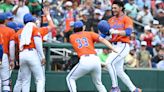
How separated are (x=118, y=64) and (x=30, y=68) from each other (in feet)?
6.51

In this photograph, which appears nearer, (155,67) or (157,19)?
(155,67)

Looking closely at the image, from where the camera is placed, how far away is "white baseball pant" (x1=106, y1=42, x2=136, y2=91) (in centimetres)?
1442

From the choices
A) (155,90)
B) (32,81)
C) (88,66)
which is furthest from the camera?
(155,90)

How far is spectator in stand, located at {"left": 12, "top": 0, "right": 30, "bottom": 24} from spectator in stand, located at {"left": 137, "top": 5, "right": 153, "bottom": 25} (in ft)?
19.6

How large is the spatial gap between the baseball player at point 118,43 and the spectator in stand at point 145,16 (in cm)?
740

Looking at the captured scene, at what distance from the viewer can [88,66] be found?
13.9m

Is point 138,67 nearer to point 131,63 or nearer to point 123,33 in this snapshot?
point 131,63

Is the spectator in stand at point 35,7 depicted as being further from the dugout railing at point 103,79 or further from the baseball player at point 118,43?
the baseball player at point 118,43

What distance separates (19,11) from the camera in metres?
17.2

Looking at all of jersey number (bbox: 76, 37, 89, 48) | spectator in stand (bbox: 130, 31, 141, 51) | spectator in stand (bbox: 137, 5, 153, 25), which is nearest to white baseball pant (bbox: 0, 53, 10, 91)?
jersey number (bbox: 76, 37, 89, 48)

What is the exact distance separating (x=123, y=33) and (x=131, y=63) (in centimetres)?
338

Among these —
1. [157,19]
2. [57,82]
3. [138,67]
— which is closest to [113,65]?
[57,82]

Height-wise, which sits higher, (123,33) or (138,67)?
(123,33)

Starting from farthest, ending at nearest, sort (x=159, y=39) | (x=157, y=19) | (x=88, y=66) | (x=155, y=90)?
(x=157, y=19) < (x=159, y=39) < (x=155, y=90) < (x=88, y=66)
